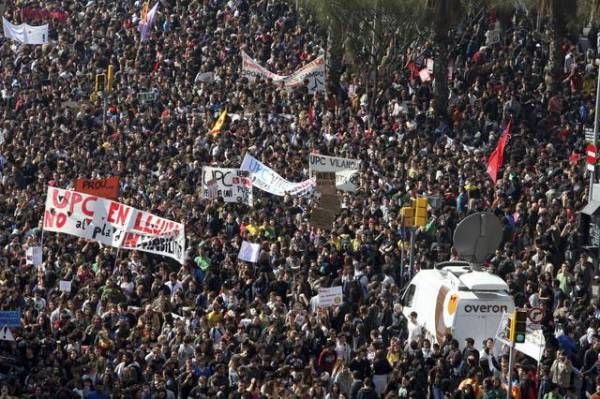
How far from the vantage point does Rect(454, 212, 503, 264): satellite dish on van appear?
28144 mm

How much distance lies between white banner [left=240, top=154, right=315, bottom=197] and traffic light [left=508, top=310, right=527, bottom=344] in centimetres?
1060

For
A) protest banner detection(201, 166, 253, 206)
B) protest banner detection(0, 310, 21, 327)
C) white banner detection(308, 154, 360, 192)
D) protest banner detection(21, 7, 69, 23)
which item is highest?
protest banner detection(21, 7, 69, 23)

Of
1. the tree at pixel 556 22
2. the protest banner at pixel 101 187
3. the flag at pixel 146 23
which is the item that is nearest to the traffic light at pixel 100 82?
the flag at pixel 146 23

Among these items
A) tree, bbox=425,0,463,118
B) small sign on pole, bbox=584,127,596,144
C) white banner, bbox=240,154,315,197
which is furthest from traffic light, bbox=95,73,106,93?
small sign on pole, bbox=584,127,596,144

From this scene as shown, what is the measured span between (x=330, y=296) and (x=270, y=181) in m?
6.93

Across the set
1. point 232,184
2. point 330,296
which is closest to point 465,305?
point 330,296

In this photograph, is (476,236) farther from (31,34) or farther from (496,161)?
(31,34)

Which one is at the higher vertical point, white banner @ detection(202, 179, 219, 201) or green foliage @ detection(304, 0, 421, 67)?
green foliage @ detection(304, 0, 421, 67)

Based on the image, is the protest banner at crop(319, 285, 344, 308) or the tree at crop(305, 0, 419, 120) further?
the tree at crop(305, 0, 419, 120)

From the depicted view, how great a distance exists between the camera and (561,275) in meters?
29.0

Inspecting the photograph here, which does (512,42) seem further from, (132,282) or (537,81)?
(132,282)

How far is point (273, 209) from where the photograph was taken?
112 ft

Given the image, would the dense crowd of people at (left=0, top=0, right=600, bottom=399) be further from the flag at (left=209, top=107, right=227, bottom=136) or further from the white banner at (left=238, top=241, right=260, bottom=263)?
the flag at (left=209, top=107, right=227, bottom=136)

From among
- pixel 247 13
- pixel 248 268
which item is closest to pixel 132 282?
pixel 248 268
